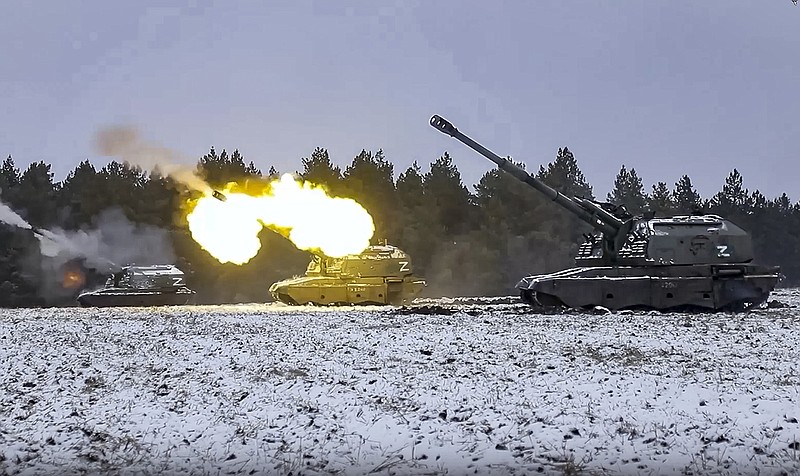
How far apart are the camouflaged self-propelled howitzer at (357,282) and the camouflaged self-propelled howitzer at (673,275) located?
5.56 metres

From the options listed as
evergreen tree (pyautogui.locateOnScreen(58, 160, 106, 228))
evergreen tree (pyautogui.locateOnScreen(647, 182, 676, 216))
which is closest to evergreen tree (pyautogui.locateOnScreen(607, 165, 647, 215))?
evergreen tree (pyautogui.locateOnScreen(647, 182, 676, 216))

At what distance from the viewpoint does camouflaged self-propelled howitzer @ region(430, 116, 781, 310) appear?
2406cm

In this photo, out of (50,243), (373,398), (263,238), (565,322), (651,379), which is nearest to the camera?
(373,398)

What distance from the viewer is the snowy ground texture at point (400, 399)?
9.45 m

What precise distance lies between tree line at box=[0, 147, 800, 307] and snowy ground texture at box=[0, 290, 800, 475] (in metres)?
30.5

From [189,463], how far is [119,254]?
3177cm

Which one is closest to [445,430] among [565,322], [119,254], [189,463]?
[189,463]

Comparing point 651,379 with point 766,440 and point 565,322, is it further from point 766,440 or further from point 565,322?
point 565,322

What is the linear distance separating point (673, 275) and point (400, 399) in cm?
1486

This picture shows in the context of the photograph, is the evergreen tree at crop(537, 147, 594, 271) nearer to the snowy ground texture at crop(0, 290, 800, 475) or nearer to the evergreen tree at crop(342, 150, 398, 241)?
the evergreen tree at crop(342, 150, 398, 241)

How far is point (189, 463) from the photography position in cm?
938

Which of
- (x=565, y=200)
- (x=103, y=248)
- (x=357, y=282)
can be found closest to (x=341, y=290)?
(x=357, y=282)

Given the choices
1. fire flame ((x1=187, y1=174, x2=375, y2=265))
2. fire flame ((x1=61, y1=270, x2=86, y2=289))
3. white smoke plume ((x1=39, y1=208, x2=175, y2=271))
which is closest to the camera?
fire flame ((x1=187, y1=174, x2=375, y2=265))

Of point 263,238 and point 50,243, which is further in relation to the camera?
point 263,238
